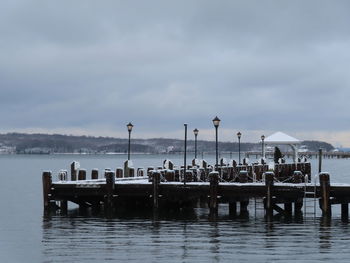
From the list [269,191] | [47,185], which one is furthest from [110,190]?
[269,191]

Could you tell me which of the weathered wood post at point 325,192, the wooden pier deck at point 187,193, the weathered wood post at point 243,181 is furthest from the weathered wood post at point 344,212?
the weathered wood post at point 243,181

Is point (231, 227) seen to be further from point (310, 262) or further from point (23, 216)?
point (23, 216)

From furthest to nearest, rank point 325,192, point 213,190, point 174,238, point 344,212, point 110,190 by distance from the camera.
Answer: point 110,190
point 213,190
point 344,212
point 325,192
point 174,238

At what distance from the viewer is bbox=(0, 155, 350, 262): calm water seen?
2003 cm

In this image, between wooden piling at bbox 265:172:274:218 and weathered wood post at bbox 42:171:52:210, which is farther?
weathered wood post at bbox 42:171:52:210

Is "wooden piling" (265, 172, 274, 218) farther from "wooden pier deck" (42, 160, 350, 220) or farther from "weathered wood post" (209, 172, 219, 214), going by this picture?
"weathered wood post" (209, 172, 219, 214)

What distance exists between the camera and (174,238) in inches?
934

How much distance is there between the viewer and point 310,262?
1897 centimetres

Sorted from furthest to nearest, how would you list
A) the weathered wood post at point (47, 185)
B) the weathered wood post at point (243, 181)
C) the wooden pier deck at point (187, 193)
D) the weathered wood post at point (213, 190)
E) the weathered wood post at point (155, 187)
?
the weathered wood post at point (47, 185), the weathered wood post at point (243, 181), the weathered wood post at point (155, 187), the weathered wood post at point (213, 190), the wooden pier deck at point (187, 193)

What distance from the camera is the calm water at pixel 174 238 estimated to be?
20.0m

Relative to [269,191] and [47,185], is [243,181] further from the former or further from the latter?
[47,185]

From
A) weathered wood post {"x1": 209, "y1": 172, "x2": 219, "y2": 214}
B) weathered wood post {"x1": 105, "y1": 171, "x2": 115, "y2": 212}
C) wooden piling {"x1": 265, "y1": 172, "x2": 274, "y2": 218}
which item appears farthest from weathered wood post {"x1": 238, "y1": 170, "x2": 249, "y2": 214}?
weathered wood post {"x1": 105, "y1": 171, "x2": 115, "y2": 212}

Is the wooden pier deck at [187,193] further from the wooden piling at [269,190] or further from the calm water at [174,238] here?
the calm water at [174,238]

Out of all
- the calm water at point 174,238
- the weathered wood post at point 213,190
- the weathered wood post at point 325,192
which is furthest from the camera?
the weathered wood post at point 213,190
